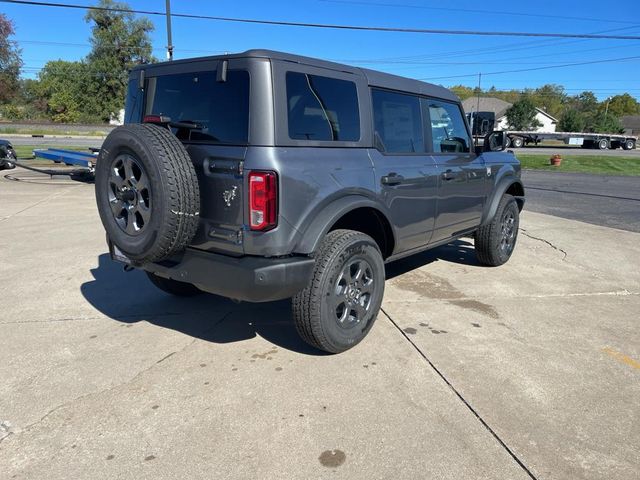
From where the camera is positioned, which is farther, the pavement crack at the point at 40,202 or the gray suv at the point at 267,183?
the pavement crack at the point at 40,202

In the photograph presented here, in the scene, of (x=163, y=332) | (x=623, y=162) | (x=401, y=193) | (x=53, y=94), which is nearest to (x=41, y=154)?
(x=163, y=332)

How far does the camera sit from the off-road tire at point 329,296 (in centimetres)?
311

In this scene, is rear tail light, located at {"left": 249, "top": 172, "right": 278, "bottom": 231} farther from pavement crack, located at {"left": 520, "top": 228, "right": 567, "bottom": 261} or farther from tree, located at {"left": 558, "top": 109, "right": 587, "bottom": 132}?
tree, located at {"left": 558, "top": 109, "right": 587, "bottom": 132}

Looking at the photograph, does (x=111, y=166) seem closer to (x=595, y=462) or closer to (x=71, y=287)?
(x=71, y=287)

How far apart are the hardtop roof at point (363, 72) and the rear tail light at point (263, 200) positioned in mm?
759

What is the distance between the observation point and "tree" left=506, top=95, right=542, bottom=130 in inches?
2373

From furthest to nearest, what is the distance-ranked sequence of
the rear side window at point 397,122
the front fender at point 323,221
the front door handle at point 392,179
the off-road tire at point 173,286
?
the off-road tire at point 173,286, the rear side window at point 397,122, the front door handle at point 392,179, the front fender at point 323,221

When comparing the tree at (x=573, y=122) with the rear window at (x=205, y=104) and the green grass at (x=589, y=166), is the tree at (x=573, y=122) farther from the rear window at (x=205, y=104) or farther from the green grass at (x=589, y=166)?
the rear window at (x=205, y=104)

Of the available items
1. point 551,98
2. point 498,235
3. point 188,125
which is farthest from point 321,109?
point 551,98

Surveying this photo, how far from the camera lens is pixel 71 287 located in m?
4.81

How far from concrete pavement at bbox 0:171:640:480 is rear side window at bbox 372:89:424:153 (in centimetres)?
148

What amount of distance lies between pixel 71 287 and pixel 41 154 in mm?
11438

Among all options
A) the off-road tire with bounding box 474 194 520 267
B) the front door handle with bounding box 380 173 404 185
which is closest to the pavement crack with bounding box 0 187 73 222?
the front door handle with bounding box 380 173 404 185

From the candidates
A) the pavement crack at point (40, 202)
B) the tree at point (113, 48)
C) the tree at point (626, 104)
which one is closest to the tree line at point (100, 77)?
the tree at point (113, 48)
